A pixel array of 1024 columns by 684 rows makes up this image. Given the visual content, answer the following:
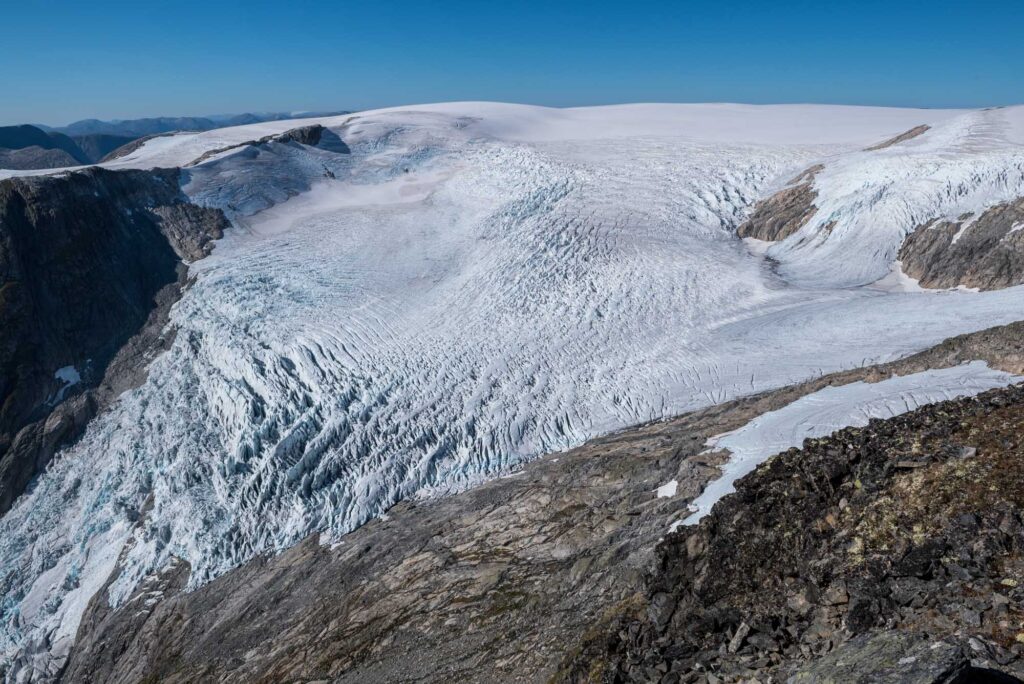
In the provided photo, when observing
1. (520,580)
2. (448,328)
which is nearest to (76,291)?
(448,328)

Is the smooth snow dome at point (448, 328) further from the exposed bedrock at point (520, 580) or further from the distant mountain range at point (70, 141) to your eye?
the distant mountain range at point (70, 141)

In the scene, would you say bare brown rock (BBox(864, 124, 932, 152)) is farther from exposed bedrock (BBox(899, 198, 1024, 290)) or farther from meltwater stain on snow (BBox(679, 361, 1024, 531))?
meltwater stain on snow (BBox(679, 361, 1024, 531))

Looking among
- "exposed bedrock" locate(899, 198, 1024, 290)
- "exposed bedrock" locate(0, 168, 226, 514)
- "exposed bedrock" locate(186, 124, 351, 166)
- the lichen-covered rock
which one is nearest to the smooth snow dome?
"exposed bedrock" locate(899, 198, 1024, 290)

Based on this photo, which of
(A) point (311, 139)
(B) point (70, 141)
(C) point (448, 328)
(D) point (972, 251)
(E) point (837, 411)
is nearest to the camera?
(E) point (837, 411)

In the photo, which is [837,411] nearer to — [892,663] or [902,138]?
[892,663]

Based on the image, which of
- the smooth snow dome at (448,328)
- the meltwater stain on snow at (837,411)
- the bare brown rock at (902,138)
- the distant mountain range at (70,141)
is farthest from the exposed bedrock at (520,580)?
the distant mountain range at (70,141)
